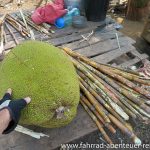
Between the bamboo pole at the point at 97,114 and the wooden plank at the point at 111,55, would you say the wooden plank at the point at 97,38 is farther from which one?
the bamboo pole at the point at 97,114

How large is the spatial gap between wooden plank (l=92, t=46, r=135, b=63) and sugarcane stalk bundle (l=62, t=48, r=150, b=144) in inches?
11.4

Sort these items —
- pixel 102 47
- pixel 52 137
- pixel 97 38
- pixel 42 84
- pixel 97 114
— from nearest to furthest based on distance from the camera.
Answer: pixel 42 84 < pixel 52 137 < pixel 97 114 < pixel 102 47 < pixel 97 38

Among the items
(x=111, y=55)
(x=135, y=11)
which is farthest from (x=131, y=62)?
(x=135, y=11)

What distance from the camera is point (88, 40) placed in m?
3.02

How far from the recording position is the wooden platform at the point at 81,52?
6.40 ft

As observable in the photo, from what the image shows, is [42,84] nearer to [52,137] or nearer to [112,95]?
[52,137]

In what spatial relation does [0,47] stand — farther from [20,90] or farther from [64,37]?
[20,90]

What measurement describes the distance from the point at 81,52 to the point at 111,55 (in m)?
0.30

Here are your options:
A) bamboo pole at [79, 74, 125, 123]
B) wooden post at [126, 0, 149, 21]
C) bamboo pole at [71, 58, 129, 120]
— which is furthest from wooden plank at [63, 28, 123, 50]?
wooden post at [126, 0, 149, 21]

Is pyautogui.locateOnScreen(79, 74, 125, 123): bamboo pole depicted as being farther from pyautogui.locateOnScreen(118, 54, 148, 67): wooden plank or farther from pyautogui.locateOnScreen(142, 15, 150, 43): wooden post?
pyautogui.locateOnScreen(142, 15, 150, 43): wooden post

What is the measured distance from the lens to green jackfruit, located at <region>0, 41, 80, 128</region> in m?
1.76

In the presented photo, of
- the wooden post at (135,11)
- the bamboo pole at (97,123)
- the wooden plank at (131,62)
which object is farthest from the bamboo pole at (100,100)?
the wooden post at (135,11)

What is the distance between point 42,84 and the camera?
1770 mm

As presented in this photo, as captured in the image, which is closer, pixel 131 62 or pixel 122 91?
pixel 122 91
